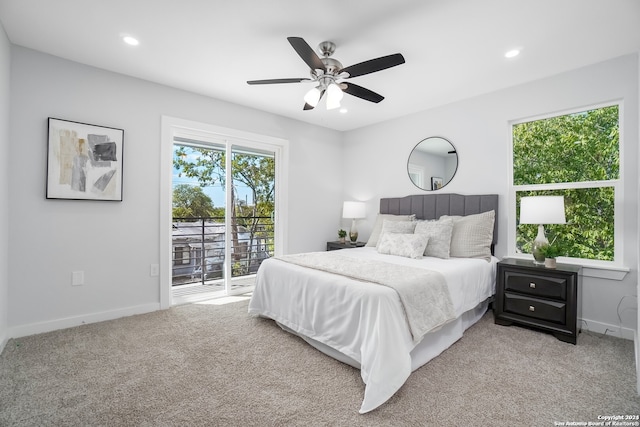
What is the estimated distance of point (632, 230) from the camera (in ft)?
8.77

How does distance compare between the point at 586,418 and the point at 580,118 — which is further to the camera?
the point at 580,118

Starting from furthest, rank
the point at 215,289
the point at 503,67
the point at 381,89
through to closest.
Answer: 1. the point at 215,289
2. the point at 381,89
3. the point at 503,67

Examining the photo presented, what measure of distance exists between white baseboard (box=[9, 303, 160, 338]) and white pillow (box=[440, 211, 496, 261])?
10.9 feet

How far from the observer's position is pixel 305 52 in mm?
2047

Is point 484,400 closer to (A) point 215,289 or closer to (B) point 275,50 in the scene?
(B) point 275,50

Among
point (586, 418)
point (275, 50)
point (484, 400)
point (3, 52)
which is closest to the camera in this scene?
point (586, 418)

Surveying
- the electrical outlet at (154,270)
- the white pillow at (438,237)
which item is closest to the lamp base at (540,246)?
the white pillow at (438,237)

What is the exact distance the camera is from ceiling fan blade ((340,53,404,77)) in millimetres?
2084

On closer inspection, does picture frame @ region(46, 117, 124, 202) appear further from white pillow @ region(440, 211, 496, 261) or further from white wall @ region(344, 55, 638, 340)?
white pillow @ region(440, 211, 496, 261)

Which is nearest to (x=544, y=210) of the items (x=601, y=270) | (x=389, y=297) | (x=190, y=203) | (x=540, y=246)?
(x=540, y=246)

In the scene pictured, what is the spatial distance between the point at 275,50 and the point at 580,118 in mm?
3042

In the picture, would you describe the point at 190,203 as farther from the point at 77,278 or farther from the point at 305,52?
the point at 305,52

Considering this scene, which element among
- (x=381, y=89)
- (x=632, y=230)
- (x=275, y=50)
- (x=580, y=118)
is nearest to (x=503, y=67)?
(x=580, y=118)

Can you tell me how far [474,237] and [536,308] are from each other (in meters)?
0.83
